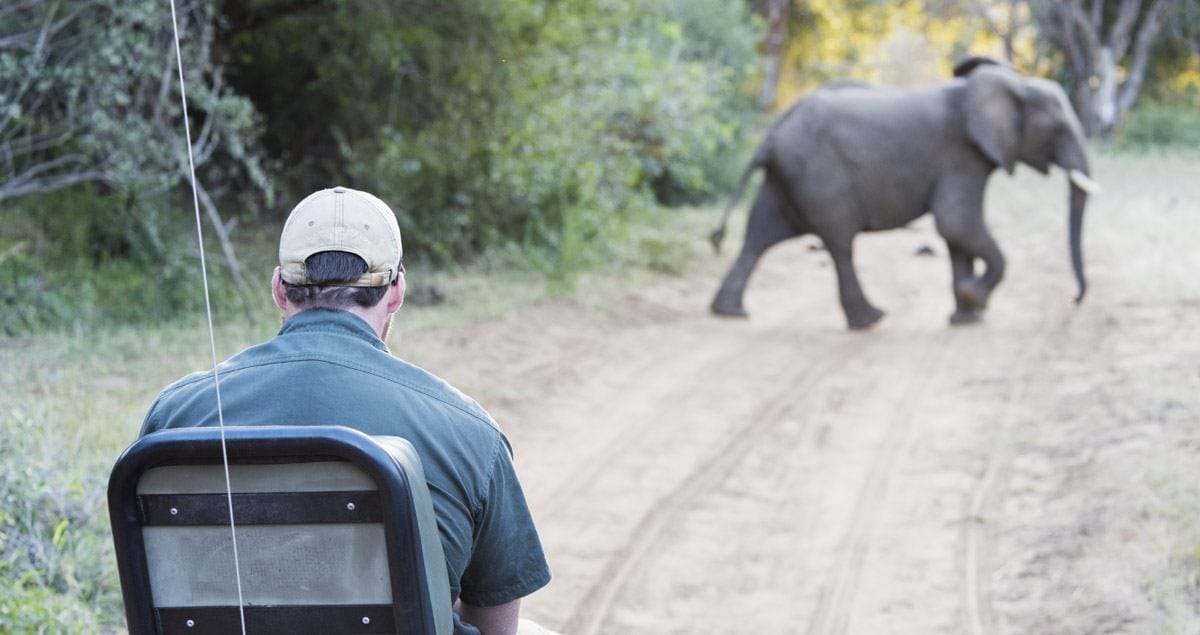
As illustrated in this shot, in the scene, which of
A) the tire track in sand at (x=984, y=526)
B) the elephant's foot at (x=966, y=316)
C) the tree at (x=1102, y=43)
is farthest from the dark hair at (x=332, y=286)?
the tree at (x=1102, y=43)

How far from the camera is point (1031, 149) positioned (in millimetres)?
10906

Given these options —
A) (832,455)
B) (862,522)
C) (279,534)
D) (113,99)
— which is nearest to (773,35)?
(113,99)

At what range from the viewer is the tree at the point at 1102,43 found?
26672 mm

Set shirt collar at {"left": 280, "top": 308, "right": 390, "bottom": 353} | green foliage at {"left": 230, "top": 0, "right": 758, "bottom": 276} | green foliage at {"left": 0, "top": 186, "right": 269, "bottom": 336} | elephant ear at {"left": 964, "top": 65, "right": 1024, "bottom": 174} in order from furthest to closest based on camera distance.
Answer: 1. green foliage at {"left": 230, "top": 0, "right": 758, "bottom": 276}
2. elephant ear at {"left": 964, "top": 65, "right": 1024, "bottom": 174}
3. green foliage at {"left": 0, "top": 186, "right": 269, "bottom": 336}
4. shirt collar at {"left": 280, "top": 308, "right": 390, "bottom": 353}

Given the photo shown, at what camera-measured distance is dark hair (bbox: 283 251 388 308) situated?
7.63ft

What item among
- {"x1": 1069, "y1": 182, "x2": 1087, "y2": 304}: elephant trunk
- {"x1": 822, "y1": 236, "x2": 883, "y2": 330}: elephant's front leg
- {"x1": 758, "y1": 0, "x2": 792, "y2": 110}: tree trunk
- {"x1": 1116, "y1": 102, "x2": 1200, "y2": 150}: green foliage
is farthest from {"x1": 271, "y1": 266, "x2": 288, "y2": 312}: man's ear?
{"x1": 1116, "y1": 102, "x2": 1200, "y2": 150}: green foliage

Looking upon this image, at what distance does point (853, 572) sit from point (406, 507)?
12.3ft

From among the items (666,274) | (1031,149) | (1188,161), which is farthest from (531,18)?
(1188,161)

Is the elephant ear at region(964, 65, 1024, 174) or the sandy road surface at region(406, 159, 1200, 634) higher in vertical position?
the elephant ear at region(964, 65, 1024, 174)

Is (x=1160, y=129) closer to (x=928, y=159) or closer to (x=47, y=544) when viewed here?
(x=928, y=159)

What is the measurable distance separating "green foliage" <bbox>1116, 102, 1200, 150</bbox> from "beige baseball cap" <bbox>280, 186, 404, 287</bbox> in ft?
85.1

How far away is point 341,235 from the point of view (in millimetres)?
2293

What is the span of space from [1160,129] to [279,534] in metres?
27.9

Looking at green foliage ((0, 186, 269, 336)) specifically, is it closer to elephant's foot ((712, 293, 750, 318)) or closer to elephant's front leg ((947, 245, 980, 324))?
elephant's foot ((712, 293, 750, 318))
